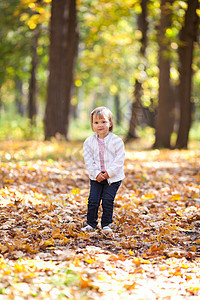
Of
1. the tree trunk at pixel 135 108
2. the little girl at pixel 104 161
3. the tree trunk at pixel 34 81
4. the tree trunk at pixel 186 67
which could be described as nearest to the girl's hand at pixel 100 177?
the little girl at pixel 104 161

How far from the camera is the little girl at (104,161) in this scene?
4.86 metres

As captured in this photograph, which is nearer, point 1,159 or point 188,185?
point 188,185

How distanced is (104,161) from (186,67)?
33.1 feet

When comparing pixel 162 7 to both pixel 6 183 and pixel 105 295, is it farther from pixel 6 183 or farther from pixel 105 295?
pixel 105 295

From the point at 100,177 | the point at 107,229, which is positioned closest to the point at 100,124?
the point at 100,177

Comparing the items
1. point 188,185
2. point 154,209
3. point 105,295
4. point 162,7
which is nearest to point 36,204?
point 154,209

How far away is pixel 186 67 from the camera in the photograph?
13977mm

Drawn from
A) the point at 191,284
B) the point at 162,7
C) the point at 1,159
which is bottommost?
the point at 191,284

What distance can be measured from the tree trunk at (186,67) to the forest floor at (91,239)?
5.78m

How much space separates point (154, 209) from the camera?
628 cm

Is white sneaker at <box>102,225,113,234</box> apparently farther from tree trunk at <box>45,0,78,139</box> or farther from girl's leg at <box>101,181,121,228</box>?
tree trunk at <box>45,0,78,139</box>

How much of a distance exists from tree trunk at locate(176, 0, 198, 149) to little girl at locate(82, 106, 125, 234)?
9.57 m

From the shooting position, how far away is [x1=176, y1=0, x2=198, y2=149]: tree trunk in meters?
13.6

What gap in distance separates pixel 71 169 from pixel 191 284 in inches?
227
